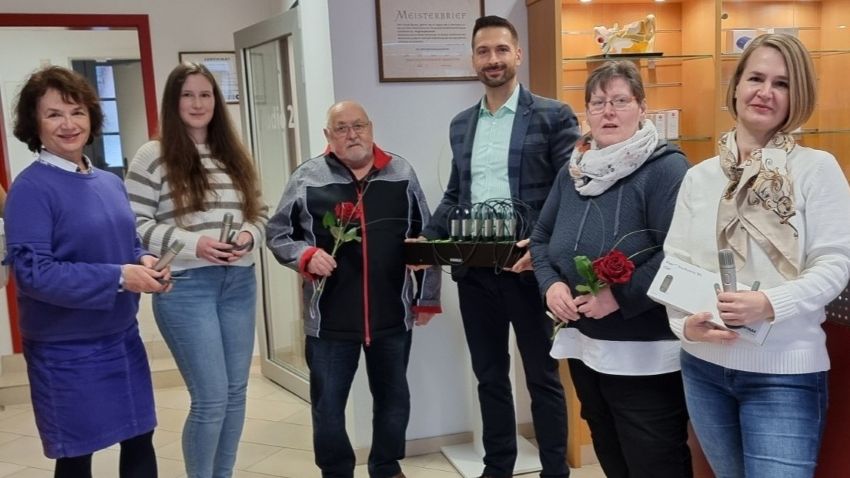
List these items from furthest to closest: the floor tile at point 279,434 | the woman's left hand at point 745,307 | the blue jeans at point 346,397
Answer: the floor tile at point 279,434 < the blue jeans at point 346,397 < the woman's left hand at point 745,307

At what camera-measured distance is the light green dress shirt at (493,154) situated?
235 cm

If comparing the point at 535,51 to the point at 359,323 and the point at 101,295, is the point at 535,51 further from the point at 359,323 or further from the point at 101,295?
the point at 101,295

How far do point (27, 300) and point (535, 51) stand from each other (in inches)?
79.3

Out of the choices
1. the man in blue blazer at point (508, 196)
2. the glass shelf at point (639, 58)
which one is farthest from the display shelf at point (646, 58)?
the man in blue blazer at point (508, 196)

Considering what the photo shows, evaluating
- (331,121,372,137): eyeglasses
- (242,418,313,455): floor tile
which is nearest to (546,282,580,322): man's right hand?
(331,121,372,137): eyeglasses

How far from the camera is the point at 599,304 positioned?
68.0 inches

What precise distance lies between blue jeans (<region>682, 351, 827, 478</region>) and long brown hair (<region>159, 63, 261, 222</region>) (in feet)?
4.78

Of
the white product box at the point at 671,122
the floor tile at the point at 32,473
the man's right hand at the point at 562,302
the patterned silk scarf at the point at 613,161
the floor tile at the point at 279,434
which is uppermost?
the white product box at the point at 671,122

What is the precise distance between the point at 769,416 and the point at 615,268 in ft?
1.42

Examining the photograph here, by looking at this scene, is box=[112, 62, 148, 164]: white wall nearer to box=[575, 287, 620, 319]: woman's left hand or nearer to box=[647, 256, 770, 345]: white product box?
box=[575, 287, 620, 319]: woman's left hand

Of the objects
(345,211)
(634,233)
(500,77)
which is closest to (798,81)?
(634,233)

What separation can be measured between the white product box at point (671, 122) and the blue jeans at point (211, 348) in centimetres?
187

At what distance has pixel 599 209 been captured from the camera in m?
1.77

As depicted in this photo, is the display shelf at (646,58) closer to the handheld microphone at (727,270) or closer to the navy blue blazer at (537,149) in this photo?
the navy blue blazer at (537,149)
